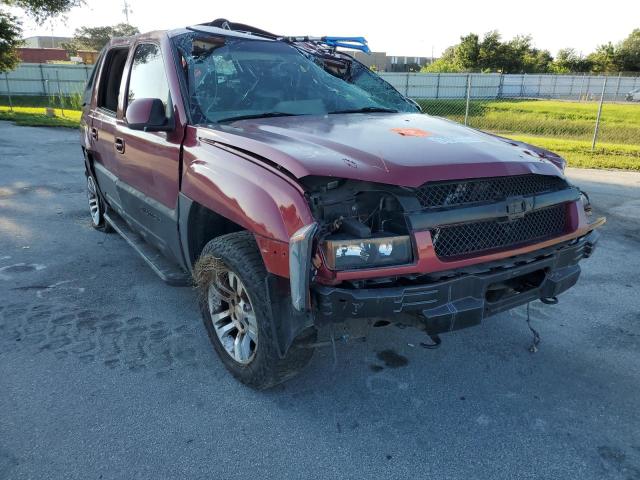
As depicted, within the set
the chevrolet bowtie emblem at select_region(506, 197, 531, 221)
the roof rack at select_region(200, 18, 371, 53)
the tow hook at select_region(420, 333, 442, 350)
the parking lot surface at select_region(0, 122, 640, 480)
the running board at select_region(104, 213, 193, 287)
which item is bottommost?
the parking lot surface at select_region(0, 122, 640, 480)

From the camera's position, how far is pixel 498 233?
2.77m

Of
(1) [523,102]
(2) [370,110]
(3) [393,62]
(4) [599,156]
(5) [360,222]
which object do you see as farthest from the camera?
(3) [393,62]

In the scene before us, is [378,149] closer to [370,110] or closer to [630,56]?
[370,110]

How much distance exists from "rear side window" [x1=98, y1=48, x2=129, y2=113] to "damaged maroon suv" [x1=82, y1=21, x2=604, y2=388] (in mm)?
819

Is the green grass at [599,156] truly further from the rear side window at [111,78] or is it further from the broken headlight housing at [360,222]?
the broken headlight housing at [360,222]

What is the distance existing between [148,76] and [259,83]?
3.05 feet

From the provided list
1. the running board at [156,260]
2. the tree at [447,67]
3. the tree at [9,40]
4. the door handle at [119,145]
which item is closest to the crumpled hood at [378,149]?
the running board at [156,260]

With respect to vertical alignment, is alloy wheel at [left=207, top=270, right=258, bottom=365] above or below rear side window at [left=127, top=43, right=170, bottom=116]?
below

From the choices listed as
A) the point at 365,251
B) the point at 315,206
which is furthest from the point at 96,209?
the point at 365,251

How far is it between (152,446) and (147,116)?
196cm

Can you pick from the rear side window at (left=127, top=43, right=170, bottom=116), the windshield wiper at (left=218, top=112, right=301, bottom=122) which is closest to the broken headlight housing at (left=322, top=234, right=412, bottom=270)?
the windshield wiper at (left=218, top=112, right=301, bottom=122)

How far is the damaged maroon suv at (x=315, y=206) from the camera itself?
2.40m

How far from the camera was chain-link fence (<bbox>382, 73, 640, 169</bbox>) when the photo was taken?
12672 millimetres

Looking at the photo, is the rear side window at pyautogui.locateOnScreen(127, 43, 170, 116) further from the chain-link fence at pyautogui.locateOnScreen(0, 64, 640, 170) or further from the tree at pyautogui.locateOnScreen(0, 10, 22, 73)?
the tree at pyautogui.locateOnScreen(0, 10, 22, 73)
